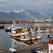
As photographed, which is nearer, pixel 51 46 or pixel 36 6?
pixel 51 46

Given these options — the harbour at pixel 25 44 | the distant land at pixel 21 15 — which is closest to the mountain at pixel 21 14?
the distant land at pixel 21 15

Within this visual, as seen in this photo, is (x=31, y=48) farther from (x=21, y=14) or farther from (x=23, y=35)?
(x=21, y=14)

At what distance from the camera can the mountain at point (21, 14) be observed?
136 inches

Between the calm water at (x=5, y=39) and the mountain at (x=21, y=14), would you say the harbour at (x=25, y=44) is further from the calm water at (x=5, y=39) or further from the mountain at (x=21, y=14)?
the mountain at (x=21, y=14)

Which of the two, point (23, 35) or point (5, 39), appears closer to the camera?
point (23, 35)

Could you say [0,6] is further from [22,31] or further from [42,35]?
[42,35]

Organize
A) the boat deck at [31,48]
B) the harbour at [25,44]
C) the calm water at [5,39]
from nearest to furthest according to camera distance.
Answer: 1. the boat deck at [31,48]
2. the harbour at [25,44]
3. the calm water at [5,39]

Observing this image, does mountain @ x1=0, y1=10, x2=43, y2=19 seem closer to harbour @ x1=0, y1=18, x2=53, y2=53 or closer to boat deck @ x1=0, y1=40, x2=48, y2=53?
harbour @ x1=0, y1=18, x2=53, y2=53

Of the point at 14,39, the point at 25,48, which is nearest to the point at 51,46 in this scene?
the point at 25,48

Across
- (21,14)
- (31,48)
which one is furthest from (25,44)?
(21,14)

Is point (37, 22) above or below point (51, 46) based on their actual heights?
above

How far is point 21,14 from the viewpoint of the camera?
3.50 m

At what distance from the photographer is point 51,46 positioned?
2691mm

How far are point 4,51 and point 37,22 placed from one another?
31.4 inches
